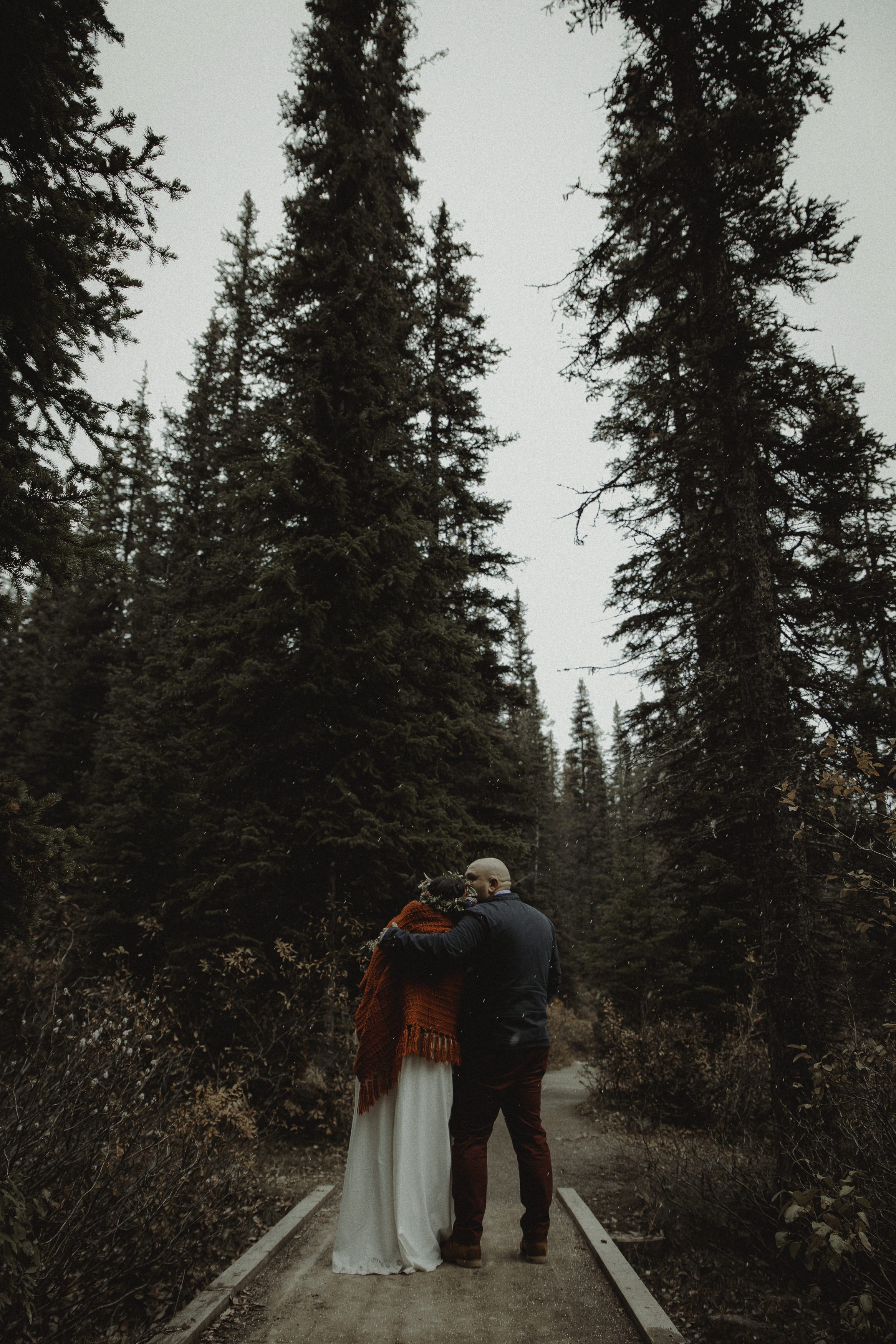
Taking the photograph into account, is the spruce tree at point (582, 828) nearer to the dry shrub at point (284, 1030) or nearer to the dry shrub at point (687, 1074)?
the dry shrub at point (687, 1074)

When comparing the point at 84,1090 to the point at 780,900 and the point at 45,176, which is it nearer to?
the point at 780,900

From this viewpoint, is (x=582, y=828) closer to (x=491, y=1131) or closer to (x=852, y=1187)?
(x=491, y=1131)

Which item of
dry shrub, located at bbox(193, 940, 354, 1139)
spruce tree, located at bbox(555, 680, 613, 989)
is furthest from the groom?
spruce tree, located at bbox(555, 680, 613, 989)

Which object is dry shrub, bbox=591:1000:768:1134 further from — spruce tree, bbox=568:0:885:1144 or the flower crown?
the flower crown

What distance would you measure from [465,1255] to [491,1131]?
0.70 meters

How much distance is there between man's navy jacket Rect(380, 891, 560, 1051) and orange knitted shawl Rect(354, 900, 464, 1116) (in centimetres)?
11

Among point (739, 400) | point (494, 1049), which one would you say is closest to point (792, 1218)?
point (494, 1049)

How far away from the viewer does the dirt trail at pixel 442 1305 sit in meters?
3.80

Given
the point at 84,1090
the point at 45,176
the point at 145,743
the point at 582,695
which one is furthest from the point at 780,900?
the point at 582,695

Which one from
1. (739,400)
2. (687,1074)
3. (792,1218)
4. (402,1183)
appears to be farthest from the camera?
(687,1074)

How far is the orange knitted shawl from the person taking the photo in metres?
4.29

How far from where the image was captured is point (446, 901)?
4.45m

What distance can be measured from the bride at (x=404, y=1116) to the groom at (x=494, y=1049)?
11 cm

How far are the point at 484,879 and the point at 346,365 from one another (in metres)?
10.3
